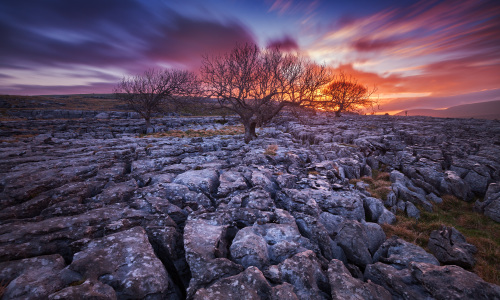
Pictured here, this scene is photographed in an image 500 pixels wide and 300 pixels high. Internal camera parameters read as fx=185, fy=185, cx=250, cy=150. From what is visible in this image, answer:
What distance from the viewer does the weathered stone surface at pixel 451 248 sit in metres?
7.66

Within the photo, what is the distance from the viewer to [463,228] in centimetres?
1082

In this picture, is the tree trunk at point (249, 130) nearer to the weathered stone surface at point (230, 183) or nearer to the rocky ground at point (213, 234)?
the rocky ground at point (213, 234)

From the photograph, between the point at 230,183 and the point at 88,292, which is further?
the point at 230,183

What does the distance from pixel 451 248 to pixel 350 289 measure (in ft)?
22.5

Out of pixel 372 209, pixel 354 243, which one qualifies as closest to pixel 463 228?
pixel 372 209

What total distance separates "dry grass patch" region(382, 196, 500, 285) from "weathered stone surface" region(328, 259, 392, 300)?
6119mm

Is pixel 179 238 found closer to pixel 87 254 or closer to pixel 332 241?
pixel 87 254

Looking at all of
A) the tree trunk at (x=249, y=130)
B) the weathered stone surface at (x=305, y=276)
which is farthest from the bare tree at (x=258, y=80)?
the weathered stone surface at (x=305, y=276)

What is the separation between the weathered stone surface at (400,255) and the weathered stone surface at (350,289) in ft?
7.06

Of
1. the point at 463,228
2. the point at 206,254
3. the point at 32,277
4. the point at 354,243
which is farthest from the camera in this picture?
the point at 463,228

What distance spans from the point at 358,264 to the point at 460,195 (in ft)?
42.0

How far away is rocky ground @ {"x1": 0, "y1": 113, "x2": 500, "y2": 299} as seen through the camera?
484 cm

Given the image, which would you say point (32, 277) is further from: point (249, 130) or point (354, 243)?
point (249, 130)

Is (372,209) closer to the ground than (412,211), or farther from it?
farther from it
